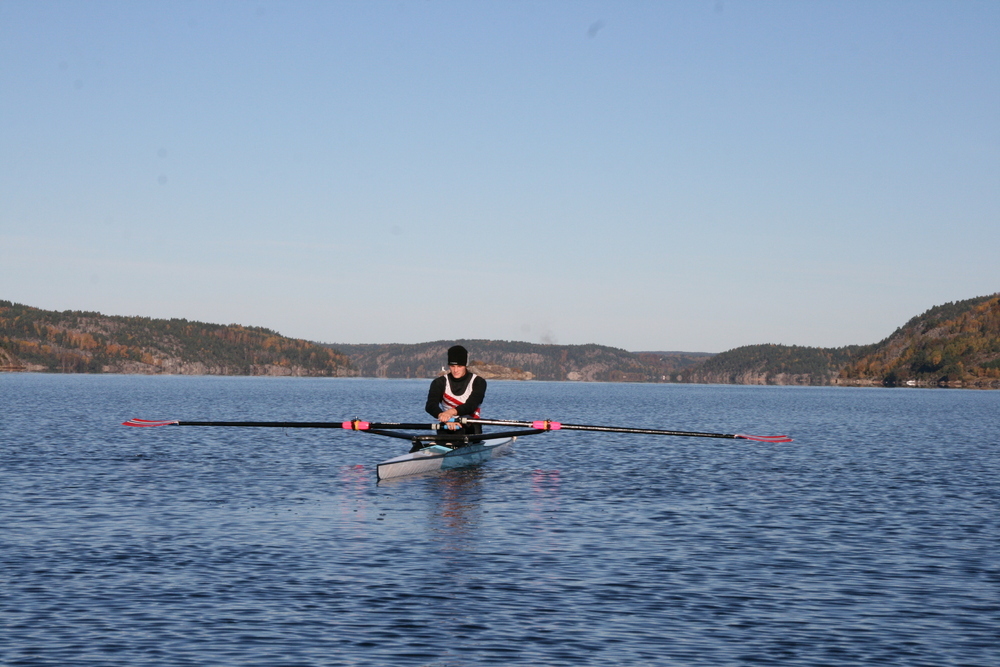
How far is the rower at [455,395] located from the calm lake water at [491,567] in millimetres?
1943

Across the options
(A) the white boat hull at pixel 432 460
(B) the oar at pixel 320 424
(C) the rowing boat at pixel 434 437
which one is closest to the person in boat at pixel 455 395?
(C) the rowing boat at pixel 434 437

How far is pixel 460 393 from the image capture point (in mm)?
29812

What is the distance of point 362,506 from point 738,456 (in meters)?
23.7

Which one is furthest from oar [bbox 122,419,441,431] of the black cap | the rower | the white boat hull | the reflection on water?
the black cap

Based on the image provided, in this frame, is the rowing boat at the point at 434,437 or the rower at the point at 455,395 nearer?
the rowing boat at the point at 434,437

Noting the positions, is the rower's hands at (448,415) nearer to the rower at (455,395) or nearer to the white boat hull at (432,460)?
the rower at (455,395)

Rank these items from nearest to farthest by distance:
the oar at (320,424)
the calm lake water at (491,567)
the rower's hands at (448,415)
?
1. the calm lake water at (491,567)
2. the oar at (320,424)
3. the rower's hands at (448,415)

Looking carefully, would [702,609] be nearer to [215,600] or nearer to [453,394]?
[215,600]

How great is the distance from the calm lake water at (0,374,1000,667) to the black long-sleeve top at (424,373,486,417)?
83.0 inches

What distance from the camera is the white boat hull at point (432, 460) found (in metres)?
29.1

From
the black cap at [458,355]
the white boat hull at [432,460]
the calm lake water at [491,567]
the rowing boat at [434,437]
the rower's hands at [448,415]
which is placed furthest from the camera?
the rower's hands at [448,415]

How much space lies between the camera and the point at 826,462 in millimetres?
42094

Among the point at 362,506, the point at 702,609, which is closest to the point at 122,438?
the point at 362,506

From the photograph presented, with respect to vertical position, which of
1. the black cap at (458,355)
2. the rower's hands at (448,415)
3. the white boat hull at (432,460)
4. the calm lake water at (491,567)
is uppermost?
the black cap at (458,355)
